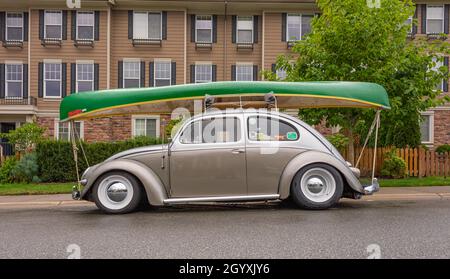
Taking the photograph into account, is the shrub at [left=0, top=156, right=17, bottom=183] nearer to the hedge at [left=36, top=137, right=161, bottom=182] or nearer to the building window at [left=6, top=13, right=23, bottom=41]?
the hedge at [left=36, top=137, right=161, bottom=182]

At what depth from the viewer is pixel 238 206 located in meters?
8.50

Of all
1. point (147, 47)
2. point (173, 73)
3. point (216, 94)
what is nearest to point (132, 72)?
point (147, 47)

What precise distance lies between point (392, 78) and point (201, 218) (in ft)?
26.0

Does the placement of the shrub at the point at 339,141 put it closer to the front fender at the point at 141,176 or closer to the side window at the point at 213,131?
the side window at the point at 213,131

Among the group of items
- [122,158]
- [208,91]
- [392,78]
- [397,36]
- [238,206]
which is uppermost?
[397,36]

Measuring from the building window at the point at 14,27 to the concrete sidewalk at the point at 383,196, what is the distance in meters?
16.1

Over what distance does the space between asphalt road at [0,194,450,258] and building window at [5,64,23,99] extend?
18302 mm

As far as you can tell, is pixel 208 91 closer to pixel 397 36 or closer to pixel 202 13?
pixel 397 36

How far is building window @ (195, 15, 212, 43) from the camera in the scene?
82.6 feet
